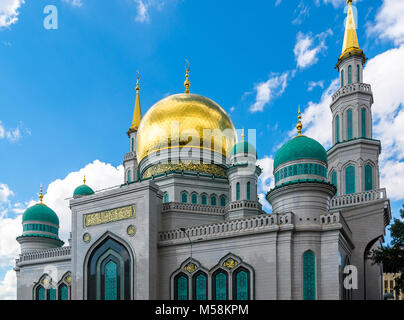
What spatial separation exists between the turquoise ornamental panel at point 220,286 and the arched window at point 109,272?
378cm

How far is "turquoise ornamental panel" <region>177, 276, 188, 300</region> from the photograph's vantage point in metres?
21.4

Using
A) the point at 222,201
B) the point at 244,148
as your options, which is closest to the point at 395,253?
the point at 244,148

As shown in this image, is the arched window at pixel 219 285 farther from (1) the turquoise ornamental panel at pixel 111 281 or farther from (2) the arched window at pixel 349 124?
(2) the arched window at pixel 349 124

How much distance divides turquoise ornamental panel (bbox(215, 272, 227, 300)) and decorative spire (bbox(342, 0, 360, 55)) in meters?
13.4

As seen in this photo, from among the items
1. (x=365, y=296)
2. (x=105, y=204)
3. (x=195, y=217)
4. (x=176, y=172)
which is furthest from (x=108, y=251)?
(x=365, y=296)

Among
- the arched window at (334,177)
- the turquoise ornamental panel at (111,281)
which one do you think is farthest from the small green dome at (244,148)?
the turquoise ornamental panel at (111,281)

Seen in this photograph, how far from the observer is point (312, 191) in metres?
19.9

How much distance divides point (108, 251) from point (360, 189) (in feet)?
38.3

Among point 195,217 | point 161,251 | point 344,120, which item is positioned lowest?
point 161,251

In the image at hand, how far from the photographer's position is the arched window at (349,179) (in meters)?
24.6
